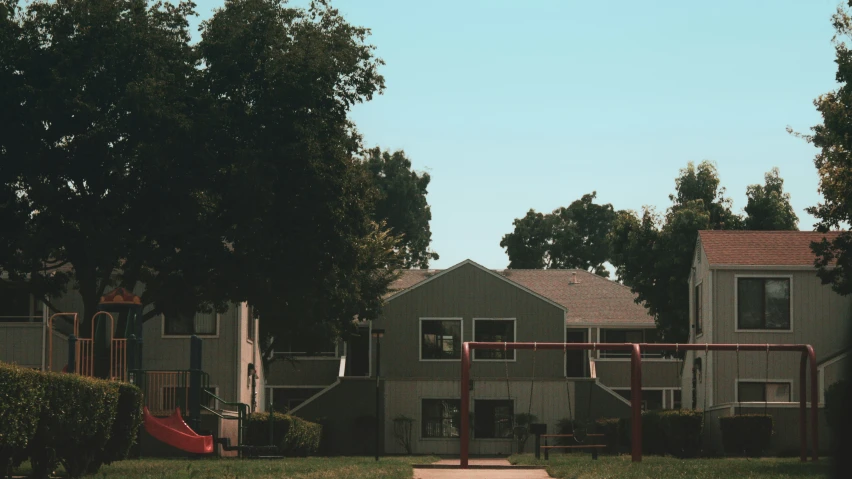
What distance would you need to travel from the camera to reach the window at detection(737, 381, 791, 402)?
39.3m

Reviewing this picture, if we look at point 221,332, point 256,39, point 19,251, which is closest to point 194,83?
point 256,39

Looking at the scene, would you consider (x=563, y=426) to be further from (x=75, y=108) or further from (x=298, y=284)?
(x=75, y=108)

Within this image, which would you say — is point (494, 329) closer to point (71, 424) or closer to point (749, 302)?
point (749, 302)

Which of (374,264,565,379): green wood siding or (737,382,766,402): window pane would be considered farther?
(374,264,565,379): green wood siding

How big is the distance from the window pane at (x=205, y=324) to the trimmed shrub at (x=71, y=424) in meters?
23.0

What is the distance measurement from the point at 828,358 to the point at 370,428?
731 inches

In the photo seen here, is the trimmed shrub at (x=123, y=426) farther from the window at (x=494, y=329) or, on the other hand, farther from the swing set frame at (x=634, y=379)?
the window at (x=494, y=329)

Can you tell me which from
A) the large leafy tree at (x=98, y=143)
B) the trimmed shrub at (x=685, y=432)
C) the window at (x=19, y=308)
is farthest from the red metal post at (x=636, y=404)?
the window at (x=19, y=308)

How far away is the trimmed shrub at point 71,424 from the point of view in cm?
1470

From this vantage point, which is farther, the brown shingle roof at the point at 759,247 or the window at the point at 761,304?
the window at the point at 761,304

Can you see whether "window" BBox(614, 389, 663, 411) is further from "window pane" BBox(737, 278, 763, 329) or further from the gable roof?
"window pane" BBox(737, 278, 763, 329)

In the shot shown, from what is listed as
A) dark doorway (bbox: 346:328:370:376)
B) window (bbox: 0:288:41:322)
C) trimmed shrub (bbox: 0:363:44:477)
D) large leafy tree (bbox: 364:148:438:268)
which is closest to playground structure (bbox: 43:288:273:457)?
trimmed shrub (bbox: 0:363:44:477)

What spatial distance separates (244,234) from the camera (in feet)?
102

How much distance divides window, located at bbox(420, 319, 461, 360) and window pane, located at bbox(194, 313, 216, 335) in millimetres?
11705
